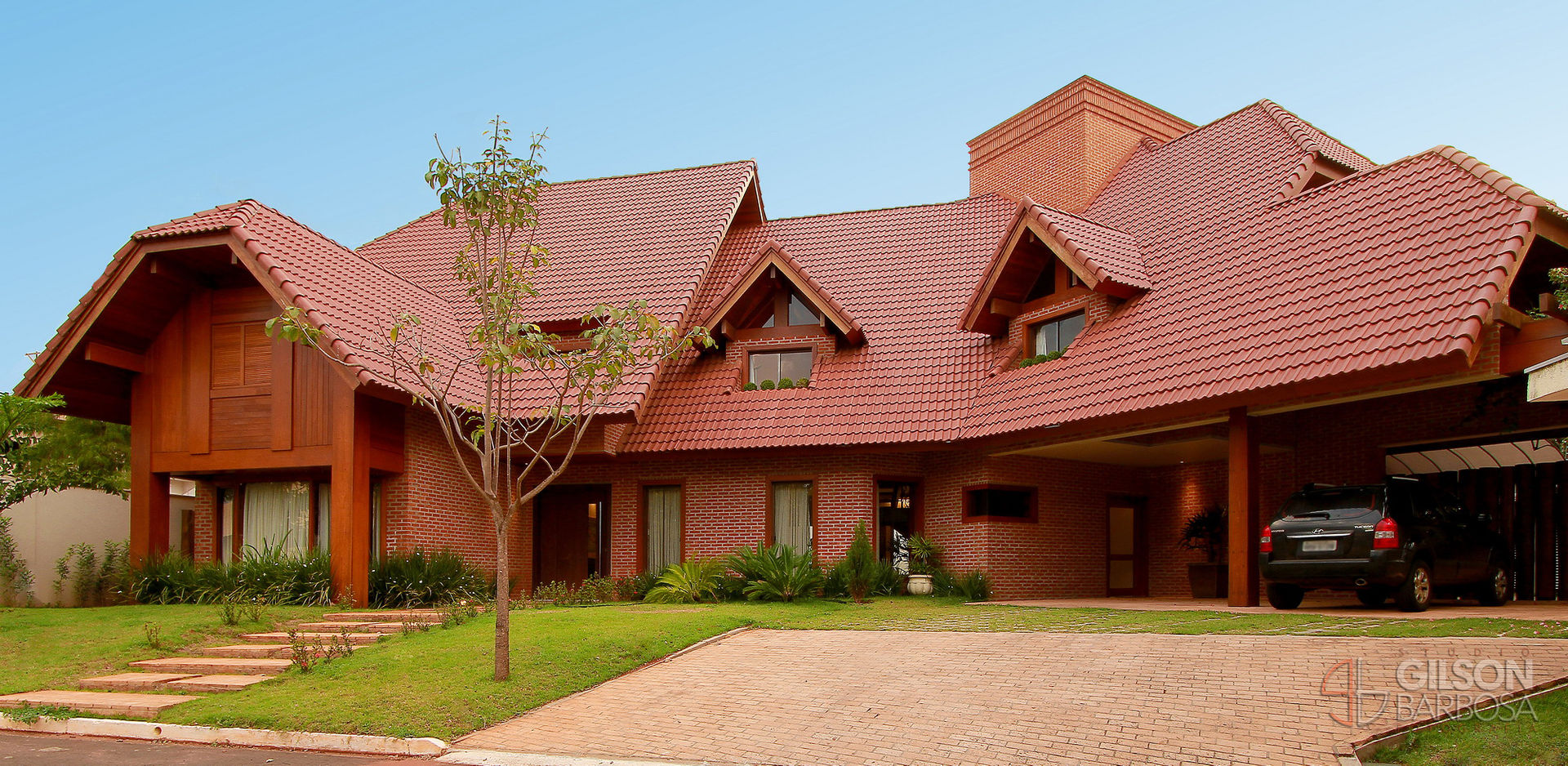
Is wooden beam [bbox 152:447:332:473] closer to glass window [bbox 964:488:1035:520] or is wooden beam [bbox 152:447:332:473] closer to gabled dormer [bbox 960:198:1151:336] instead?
glass window [bbox 964:488:1035:520]

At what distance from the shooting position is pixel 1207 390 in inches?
590

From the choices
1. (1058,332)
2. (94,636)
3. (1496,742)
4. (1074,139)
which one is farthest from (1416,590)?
(94,636)

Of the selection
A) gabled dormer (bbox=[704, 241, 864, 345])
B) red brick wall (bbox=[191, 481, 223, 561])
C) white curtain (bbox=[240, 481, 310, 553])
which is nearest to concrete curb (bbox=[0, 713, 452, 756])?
white curtain (bbox=[240, 481, 310, 553])

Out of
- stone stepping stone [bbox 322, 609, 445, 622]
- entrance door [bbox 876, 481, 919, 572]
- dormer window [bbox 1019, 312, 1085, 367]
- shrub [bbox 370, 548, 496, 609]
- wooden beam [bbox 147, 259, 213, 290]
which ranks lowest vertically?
stone stepping stone [bbox 322, 609, 445, 622]

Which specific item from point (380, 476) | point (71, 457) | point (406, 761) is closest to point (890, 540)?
point (380, 476)

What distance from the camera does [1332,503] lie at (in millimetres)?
13938

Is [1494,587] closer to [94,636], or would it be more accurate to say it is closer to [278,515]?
[94,636]

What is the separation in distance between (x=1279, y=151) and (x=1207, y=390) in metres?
7.27

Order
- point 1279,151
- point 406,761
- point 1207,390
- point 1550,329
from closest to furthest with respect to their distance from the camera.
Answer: point 406,761 < point 1550,329 < point 1207,390 < point 1279,151

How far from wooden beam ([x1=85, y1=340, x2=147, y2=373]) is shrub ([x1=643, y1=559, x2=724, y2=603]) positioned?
896cm

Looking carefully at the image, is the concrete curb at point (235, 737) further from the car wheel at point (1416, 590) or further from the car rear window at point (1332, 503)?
the car wheel at point (1416, 590)

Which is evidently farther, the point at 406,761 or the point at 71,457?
the point at 71,457

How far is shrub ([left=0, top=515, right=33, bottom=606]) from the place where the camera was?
19141mm

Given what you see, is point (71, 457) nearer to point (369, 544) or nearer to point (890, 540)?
point (369, 544)
